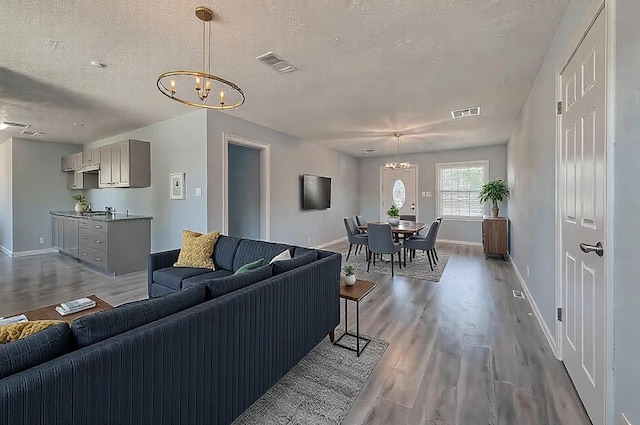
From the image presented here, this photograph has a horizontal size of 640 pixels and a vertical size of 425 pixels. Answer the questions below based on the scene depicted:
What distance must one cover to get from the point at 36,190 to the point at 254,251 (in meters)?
6.72

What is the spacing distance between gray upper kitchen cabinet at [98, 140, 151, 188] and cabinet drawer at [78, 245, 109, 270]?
1207mm

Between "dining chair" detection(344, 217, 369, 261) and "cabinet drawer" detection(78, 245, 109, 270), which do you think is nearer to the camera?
"cabinet drawer" detection(78, 245, 109, 270)

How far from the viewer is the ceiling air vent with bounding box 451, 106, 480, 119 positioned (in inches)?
166

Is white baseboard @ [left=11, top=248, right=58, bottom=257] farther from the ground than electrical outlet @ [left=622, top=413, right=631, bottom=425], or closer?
closer

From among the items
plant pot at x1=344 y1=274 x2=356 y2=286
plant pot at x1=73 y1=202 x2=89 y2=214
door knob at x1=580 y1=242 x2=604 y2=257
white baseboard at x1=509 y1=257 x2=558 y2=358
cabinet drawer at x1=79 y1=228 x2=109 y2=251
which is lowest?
white baseboard at x1=509 y1=257 x2=558 y2=358

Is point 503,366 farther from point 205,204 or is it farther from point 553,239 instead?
point 205,204

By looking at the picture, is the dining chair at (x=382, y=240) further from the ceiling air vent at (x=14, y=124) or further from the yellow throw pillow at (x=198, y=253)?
the ceiling air vent at (x=14, y=124)

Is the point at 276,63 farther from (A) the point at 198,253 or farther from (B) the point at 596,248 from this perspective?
(B) the point at 596,248

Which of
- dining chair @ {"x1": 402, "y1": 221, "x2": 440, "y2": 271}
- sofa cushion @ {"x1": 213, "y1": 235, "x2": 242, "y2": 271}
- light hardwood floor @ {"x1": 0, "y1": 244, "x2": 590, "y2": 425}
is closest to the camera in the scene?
light hardwood floor @ {"x1": 0, "y1": 244, "x2": 590, "y2": 425}

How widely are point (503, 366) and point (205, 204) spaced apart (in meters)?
3.95

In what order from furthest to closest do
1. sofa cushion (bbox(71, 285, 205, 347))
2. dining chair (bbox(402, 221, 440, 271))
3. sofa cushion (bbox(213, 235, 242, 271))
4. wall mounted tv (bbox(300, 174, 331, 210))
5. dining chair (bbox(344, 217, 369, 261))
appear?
1. wall mounted tv (bbox(300, 174, 331, 210))
2. dining chair (bbox(344, 217, 369, 261))
3. dining chair (bbox(402, 221, 440, 271))
4. sofa cushion (bbox(213, 235, 242, 271))
5. sofa cushion (bbox(71, 285, 205, 347))

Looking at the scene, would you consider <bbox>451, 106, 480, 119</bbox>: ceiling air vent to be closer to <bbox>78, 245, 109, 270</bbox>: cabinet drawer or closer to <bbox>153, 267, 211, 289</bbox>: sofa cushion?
<bbox>153, 267, 211, 289</bbox>: sofa cushion

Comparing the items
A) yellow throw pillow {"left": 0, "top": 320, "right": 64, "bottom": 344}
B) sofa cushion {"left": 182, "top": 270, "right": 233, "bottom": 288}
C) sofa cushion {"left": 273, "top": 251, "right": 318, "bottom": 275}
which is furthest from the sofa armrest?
yellow throw pillow {"left": 0, "top": 320, "right": 64, "bottom": 344}

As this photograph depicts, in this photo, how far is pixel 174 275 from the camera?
112 inches
